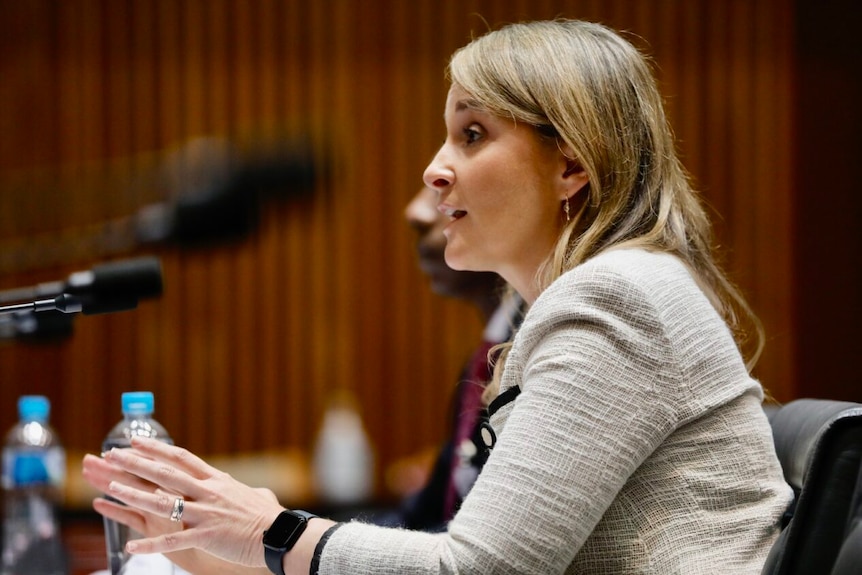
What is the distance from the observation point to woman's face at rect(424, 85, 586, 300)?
57.9 inches

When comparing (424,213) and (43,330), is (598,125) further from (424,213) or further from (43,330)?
(424,213)

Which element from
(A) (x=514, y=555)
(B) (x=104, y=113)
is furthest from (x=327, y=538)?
(B) (x=104, y=113)

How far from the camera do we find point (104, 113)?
4.51 meters

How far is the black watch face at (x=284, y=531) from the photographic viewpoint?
49.7 inches

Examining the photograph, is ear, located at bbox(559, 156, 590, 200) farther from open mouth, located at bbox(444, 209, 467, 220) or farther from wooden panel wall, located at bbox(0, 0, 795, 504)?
wooden panel wall, located at bbox(0, 0, 795, 504)

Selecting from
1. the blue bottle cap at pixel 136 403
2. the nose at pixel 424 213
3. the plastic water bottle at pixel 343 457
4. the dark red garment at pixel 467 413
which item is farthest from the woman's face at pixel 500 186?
the plastic water bottle at pixel 343 457

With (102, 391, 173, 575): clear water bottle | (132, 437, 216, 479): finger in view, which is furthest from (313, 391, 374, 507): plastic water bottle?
(132, 437, 216, 479): finger

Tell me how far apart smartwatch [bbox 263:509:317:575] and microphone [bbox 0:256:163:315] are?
1.08 feet

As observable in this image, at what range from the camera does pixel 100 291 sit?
1.29m

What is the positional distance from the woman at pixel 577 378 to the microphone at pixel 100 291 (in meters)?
0.20

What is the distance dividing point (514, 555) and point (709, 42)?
12.8 feet

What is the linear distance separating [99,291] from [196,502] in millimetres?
293

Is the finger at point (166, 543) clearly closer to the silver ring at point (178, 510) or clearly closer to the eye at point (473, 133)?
the silver ring at point (178, 510)

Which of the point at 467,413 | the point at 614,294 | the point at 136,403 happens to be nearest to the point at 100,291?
the point at 136,403
